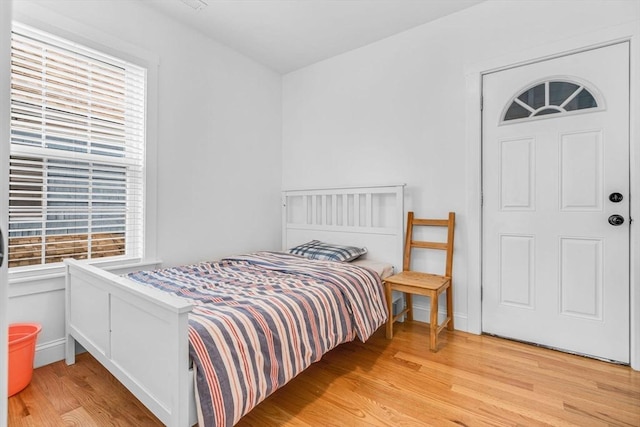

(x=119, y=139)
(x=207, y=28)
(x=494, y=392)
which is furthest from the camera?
(x=207, y=28)

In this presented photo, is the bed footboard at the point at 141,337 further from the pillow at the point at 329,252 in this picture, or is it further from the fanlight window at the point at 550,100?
the fanlight window at the point at 550,100

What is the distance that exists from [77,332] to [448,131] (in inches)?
117

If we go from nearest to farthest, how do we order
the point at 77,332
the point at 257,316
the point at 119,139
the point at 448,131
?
the point at 257,316 → the point at 77,332 → the point at 119,139 → the point at 448,131

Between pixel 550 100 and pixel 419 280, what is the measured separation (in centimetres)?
159

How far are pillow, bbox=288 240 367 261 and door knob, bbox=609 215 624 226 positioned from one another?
68.6 inches

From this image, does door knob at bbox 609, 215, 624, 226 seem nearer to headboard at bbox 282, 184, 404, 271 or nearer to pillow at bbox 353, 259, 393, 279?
headboard at bbox 282, 184, 404, 271

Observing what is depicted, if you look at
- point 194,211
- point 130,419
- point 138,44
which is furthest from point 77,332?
point 138,44

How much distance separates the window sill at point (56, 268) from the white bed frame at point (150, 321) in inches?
5.3

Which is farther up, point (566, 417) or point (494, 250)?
point (494, 250)

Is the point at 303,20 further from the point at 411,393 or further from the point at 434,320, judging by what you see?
the point at 411,393

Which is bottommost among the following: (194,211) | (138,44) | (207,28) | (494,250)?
(494,250)

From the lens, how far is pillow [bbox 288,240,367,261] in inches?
105

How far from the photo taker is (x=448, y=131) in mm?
2572

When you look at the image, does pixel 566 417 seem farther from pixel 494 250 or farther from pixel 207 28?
pixel 207 28
